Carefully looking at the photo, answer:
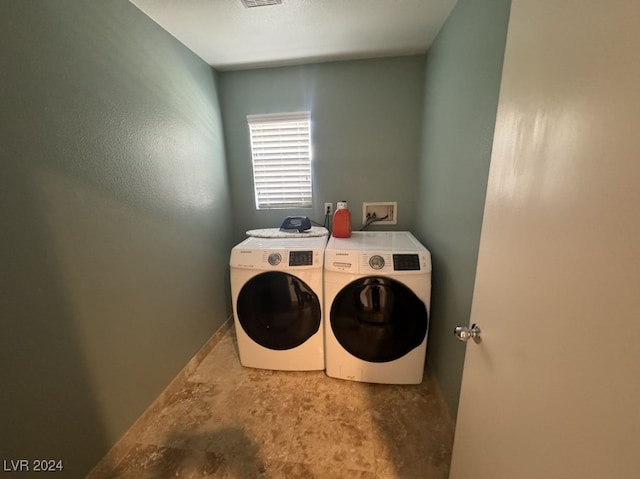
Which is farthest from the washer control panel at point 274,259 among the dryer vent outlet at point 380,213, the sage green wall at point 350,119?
the dryer vent outlet at point 380,213

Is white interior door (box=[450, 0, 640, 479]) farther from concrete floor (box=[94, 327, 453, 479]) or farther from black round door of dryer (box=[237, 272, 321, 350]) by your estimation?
black round door of dryer (box=[237, 272, 321, 350])

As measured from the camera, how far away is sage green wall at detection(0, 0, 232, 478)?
0.82m

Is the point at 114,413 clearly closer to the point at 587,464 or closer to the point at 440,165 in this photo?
the point at 587,464

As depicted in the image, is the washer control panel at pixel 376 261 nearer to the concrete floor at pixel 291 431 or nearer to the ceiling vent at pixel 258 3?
the concrete floor at pixel 291 431

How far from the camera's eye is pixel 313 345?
1.66 m

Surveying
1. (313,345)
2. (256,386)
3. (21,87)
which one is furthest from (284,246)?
(21,87)

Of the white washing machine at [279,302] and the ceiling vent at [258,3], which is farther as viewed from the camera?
the white washing machine at [279,302]

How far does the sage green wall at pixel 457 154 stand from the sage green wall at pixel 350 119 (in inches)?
Answer: 7.2

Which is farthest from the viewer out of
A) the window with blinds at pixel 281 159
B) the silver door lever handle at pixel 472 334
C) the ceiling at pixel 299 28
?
the window with blinds at pixel 281 159

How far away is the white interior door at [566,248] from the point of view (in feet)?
A: 1.14

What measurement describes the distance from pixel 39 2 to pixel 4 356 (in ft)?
3.95

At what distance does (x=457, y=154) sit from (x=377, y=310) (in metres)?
0.98

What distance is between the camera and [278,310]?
166 centimetres

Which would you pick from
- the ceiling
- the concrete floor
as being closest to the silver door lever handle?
the concrete floor
